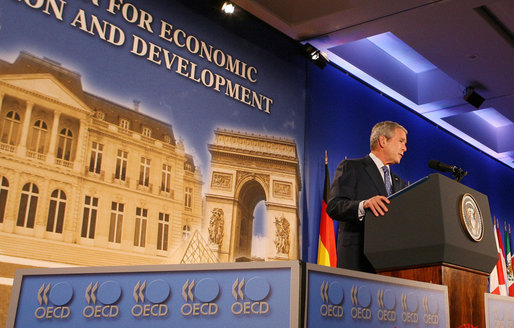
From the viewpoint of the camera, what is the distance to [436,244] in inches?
80.4

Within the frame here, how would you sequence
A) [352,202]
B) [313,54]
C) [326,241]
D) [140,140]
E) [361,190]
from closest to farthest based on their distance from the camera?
[352,202] → [361,190] → [140,140] → [326,241] → [313,54]

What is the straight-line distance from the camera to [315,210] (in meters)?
5.34

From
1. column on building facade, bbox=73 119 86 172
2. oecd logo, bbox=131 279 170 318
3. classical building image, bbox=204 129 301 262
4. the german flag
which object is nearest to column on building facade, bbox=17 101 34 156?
column on building facade, bbox=73 119 86 172

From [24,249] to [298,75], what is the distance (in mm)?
3140

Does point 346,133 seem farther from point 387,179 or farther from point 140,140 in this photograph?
point 387,179

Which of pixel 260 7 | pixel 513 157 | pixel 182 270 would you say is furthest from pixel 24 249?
pixel 513 157

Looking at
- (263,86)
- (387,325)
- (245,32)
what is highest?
(245,32)

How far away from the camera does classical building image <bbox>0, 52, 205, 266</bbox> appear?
326 cm

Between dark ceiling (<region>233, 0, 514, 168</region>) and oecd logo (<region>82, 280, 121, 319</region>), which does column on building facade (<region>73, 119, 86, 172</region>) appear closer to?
dark ceiling (<region>233, 0, 514, 168</region>)

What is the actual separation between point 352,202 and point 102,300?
133 centimetres

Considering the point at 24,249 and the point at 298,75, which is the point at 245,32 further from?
the point at 24,249

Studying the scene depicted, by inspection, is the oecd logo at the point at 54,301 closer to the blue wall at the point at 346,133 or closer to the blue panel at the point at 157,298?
the blue panel at the point at 157,298

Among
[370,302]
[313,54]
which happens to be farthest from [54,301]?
[313,54]

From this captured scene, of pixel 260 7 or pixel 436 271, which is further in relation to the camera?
pixel 260 7
